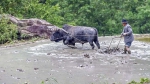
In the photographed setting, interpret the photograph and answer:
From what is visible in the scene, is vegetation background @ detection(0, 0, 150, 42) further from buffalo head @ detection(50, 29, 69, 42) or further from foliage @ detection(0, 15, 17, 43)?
buffalo head @ detection(50, 29, 69, 42)

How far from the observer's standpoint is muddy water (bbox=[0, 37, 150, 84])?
38.6 feet

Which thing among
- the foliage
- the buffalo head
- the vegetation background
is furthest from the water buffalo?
the vegetation background

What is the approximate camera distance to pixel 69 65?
46.8ft

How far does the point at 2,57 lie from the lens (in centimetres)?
1623

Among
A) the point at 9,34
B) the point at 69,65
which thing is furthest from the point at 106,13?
the point at 69,65

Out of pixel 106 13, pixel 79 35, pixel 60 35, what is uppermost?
pixel 79 35

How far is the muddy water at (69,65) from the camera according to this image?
11.8m

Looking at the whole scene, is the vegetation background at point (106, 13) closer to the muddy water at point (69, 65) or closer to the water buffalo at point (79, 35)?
the water buffalo at point (79, 35)

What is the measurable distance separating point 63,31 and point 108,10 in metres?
15.5

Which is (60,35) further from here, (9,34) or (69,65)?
(69,65)

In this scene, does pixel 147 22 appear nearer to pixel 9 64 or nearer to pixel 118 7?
pixel 118 7

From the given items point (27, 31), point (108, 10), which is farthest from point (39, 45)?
point (108, 10)

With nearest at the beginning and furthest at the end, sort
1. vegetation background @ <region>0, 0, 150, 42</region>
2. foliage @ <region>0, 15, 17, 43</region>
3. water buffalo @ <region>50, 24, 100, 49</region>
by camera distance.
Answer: water buffalo @ <region>50, 24, 100, 49</region> → foliage @ <region>0, 15, 17, 43</region> → vegetation background @ <region>0, 0, 150, 42</region>

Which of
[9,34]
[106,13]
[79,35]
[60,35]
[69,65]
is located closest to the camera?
[69,65]
